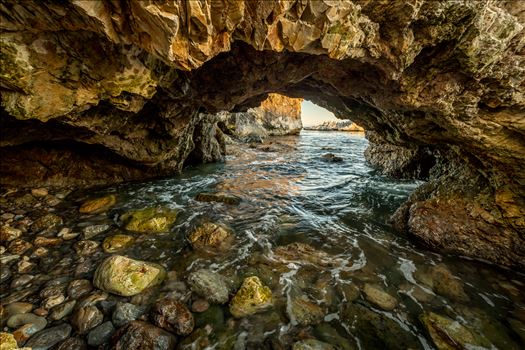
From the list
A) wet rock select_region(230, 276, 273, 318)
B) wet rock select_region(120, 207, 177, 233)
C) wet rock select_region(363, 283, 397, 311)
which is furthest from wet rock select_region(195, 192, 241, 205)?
wet rock select_region(363, 283, 397, 311)

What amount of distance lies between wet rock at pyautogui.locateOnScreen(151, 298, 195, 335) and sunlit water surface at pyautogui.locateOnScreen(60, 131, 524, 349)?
42 centimetres

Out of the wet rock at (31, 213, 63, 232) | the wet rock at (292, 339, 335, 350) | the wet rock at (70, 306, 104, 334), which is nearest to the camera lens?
the wet rock at (292, 339, 335, 350)

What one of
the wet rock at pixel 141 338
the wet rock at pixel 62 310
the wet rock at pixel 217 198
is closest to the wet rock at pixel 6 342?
the wet rock at pixel 62 310

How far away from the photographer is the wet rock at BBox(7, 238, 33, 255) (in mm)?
4982

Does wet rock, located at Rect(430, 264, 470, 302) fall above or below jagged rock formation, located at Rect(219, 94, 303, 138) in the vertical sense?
below

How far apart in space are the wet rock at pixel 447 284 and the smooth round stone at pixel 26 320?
646 centimetres

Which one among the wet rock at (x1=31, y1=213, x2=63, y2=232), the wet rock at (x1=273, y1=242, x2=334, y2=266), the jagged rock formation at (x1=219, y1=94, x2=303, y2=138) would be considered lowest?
the wet rock at (x1=273, y1=242, x2=334, y2=266)

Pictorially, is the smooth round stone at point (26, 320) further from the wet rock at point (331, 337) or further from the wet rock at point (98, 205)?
the wet rock at point (331, 337)

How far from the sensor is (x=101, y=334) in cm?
342

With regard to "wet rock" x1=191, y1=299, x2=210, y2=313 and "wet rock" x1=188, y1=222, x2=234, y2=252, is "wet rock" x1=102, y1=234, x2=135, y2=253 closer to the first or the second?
"wet rock" x1=188, y1=222, x2=234, y2=252

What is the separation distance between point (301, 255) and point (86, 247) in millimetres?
4610

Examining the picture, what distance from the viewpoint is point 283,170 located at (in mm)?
13469

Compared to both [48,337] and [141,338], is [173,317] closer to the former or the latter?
[141,338]

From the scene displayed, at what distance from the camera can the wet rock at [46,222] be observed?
5.83 m
